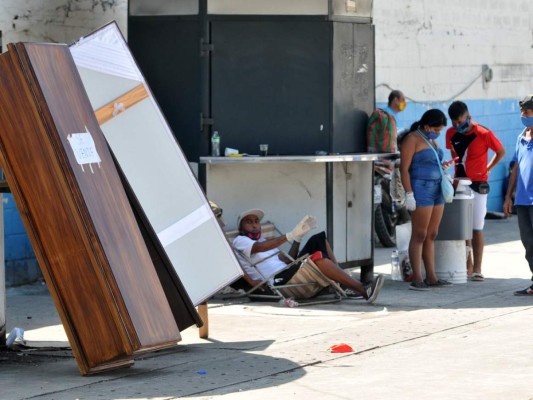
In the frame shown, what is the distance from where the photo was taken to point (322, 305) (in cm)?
1184

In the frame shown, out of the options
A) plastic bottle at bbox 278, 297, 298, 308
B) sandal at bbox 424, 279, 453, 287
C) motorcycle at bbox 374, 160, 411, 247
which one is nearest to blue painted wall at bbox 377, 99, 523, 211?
motorcycle at bbox 374, 160, 411, 247

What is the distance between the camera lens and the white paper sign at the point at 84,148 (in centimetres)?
849

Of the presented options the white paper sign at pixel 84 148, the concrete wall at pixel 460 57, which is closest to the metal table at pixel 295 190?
the white paper sign at pixel 84 148

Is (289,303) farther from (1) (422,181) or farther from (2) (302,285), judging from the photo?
(1) (422,181)

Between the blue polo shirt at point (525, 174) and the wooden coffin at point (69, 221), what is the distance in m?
5.00

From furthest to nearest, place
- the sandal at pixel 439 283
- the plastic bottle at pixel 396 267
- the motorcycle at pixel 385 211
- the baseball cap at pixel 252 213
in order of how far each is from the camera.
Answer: the motorcycle at pixel 385 211 < the plastic bottle at pixel 396 267 < the sandal at pixel 439 283 < the baseball cap at pixel 252 213

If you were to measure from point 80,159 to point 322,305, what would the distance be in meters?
3.94

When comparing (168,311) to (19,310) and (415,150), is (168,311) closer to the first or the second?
(19,310)

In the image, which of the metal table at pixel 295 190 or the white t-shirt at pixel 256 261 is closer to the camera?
the white t-shirt at pixel 256 261

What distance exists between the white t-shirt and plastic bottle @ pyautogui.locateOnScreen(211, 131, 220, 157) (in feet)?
3.00

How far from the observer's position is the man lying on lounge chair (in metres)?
11.8

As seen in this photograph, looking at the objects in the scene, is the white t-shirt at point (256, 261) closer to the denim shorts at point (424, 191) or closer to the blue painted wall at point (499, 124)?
the denim shorts at point (424, 191)

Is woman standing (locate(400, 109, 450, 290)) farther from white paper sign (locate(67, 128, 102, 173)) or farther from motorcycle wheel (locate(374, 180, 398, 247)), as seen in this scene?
white paper sign (locate(67, 128, 102, 173))

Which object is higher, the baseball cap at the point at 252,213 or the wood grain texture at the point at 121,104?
the wood grain texture at the point at 121,104
